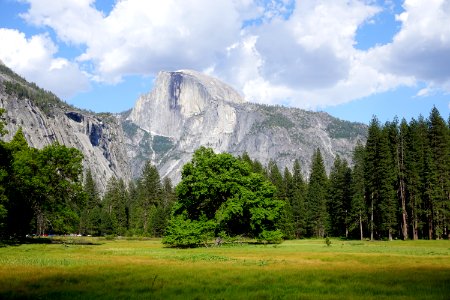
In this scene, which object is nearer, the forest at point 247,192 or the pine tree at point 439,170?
the forest at point 247,192

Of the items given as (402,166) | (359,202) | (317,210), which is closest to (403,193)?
(402,166)

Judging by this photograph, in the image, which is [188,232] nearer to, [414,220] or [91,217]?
[414,220]

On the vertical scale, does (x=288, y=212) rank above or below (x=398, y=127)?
below

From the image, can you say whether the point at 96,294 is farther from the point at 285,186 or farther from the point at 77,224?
the point at 77,224

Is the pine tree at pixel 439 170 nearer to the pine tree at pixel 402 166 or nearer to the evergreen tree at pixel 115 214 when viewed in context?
the pine tree at pixel 402 166

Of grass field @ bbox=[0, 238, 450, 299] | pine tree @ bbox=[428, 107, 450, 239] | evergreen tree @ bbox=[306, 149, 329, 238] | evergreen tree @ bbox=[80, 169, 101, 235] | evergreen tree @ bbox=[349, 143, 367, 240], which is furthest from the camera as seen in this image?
evergreen tree @ bbox=[80, 169, 101, 235]

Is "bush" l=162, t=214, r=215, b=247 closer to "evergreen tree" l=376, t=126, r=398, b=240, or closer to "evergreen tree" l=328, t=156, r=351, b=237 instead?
"evergreen tree" l=376, t=126, r=398, b=240

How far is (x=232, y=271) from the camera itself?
24375 mm

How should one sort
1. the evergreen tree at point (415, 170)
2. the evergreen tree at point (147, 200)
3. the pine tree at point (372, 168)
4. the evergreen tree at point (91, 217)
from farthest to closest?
the evergreen tree at point (147, 200) → the evergreen tree at point (91, 217) → the pine tree at point (372, 168) → the evergreen tree at point (415, 170)

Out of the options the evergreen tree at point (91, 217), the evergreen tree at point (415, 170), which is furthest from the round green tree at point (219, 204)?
the evergreen tree at point (91, 217)

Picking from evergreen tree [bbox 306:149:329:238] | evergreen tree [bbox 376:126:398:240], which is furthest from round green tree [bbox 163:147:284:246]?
evergreen tree [bbox 306:149:329:238]

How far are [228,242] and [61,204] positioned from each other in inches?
958

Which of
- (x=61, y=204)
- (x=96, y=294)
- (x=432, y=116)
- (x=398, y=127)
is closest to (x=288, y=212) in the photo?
(x=398, y=127)

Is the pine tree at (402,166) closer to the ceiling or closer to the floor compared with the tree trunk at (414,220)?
closer to the ceiling
